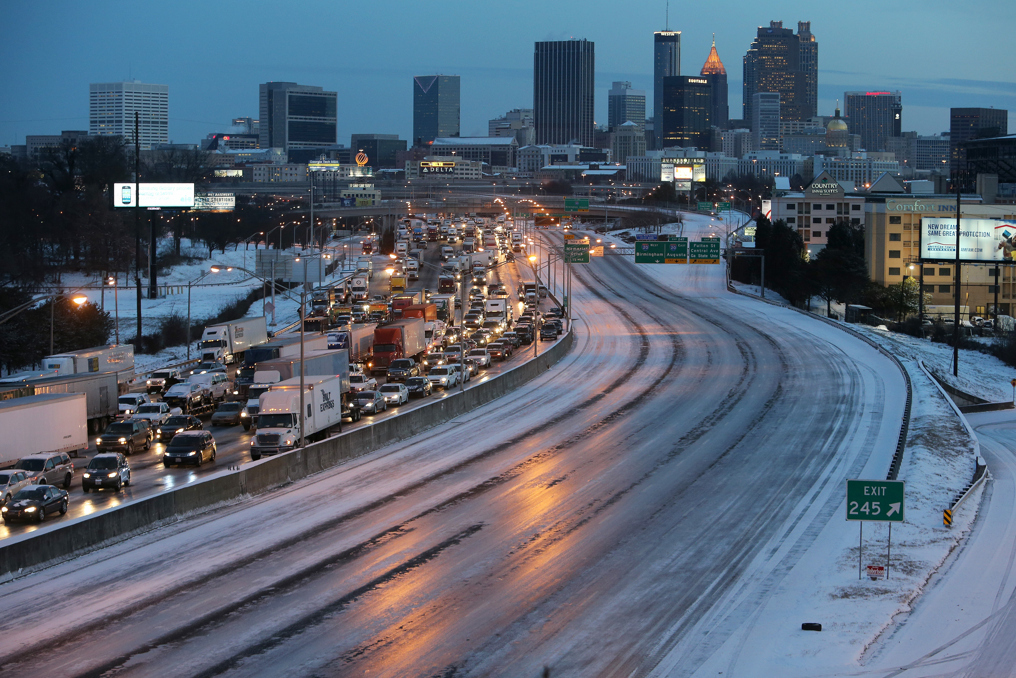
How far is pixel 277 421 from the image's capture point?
35875 mm

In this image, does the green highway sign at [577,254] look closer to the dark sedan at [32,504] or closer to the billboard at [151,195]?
the billboard at [151,195]

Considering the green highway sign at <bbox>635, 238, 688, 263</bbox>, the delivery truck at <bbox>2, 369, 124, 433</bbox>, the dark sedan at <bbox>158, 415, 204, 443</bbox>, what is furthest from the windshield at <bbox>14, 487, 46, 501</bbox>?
the green highway sign at <bbox>635, 238, 688, 263</bbox>

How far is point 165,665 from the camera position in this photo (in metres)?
18.0

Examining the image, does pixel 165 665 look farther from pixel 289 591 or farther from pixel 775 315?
pixel 775 315

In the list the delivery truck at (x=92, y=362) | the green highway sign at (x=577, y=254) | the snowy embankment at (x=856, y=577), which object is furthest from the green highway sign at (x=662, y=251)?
the delivery truck at (x=92, y=362)

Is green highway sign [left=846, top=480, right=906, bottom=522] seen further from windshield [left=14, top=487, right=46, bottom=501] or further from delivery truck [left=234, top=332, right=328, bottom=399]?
delivery truck [left=234, top=332, right=328, bottom=399]

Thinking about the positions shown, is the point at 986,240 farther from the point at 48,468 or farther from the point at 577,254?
the point at 48,468

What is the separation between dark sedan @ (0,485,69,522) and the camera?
2688 centimetres

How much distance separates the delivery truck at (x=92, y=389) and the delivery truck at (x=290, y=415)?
9202 mm

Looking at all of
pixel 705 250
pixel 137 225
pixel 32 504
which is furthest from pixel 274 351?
pixel 705 250

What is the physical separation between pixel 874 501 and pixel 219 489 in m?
16.9

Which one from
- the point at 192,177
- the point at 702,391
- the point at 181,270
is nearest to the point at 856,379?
the point at 702,391

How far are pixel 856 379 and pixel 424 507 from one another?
3187cm

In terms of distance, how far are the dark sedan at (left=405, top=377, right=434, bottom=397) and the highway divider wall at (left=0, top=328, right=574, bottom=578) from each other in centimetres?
354
